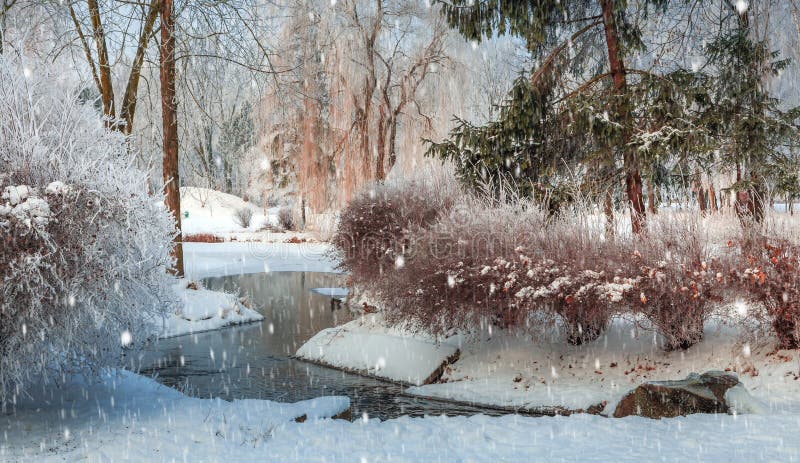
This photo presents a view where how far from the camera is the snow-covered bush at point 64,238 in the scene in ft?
15.3

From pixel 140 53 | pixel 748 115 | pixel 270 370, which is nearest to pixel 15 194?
pixel 270 370

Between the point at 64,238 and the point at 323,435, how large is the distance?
107 inches

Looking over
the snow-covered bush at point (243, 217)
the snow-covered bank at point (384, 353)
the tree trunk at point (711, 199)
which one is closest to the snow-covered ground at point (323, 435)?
the snow-covered bank at point (384, 353)

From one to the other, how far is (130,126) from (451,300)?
333 inches

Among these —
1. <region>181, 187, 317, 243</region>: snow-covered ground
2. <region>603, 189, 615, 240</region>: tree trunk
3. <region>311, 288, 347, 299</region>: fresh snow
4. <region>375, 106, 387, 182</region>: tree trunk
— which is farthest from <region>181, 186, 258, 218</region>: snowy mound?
<region>603, 189, 615, 240</region>: tree trunk

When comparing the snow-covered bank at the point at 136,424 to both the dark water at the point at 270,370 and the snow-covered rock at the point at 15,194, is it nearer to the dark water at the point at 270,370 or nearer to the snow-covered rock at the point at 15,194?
the dark water at the point at 270,370

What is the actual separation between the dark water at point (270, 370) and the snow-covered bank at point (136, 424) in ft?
5.24

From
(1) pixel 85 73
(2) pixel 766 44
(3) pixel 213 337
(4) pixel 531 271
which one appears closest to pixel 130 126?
(3) pixel 213 337

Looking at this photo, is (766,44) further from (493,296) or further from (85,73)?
(85,73)

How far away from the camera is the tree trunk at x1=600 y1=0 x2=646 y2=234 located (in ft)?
37.8

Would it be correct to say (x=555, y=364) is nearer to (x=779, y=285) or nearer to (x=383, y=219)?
(x=779, y=285)

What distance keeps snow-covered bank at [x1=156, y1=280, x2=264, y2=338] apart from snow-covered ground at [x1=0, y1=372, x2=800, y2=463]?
20.5 ft

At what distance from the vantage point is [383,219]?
13.7m

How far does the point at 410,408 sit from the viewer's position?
8.24 m
